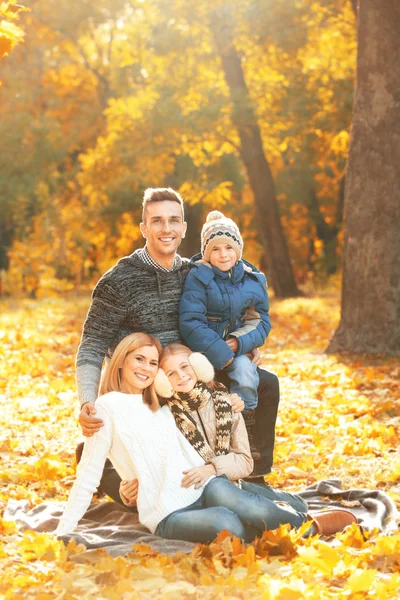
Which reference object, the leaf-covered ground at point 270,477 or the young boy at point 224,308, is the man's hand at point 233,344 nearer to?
the young boy at point 224,308

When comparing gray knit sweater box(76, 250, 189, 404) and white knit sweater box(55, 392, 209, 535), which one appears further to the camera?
gray knit sweater box(76, 250, 189, 404)

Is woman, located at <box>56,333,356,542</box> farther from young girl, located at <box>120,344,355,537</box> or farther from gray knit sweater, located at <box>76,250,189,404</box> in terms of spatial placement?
gray knit sweater, located at <box>76,250,189,404</box>

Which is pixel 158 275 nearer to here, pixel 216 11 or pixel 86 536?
pixel 86 536

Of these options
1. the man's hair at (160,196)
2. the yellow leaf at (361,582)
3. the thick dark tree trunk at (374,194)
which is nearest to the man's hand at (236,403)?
the man's hair at (160,196)

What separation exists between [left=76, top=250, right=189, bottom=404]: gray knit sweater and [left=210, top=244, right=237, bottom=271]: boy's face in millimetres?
265

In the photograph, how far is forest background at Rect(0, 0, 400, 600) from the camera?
3977 millimetres

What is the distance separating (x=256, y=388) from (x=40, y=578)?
5.52ft

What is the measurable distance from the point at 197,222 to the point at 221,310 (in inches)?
828

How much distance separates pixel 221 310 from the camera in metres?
4.89

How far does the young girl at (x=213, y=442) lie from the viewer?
4.33 metres

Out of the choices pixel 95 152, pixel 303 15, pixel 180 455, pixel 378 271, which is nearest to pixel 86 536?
pixel 180 455

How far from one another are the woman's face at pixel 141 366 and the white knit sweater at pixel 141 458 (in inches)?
3.8

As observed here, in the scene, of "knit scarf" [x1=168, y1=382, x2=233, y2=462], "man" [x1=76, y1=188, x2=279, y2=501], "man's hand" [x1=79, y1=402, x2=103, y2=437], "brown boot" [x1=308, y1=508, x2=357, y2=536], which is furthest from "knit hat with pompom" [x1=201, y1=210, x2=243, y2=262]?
"brown boot" [x1=308, y1=508, x2=357, y2=536]

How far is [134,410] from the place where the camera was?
4410 millimetres
